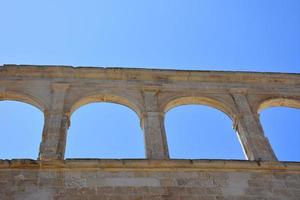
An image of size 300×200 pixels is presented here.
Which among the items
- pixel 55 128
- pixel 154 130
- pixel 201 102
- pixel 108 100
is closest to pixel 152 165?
pixel 154 130

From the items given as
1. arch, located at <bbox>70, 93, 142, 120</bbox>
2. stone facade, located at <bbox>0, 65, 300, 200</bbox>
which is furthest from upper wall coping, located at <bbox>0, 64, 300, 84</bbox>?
arch, located at <bbox>70, 93, 142, 120</bbox>

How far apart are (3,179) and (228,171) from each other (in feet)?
14.7

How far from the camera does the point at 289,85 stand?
12992 millimetres

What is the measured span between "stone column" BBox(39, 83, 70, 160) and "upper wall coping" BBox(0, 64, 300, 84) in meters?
0.72

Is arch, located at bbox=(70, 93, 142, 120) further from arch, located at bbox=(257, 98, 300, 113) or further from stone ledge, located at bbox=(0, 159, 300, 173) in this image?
arch, located at bbox=(257, 98, 300, 113)

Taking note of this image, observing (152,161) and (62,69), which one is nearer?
(152,161)

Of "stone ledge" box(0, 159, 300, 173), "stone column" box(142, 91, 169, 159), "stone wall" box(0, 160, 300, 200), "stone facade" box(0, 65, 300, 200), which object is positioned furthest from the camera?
"stone column" box(142, 91, 169, 159)

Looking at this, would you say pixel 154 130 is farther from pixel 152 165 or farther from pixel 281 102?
pixel 281 102

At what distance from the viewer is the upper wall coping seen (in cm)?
1220

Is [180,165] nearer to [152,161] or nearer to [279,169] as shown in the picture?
[152,161]

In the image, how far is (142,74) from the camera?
12.5 m

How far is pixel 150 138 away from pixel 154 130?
0.95ft

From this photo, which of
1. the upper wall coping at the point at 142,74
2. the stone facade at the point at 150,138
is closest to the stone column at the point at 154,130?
the stone facade at the point at 150,138

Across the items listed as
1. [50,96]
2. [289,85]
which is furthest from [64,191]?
[289,85]
